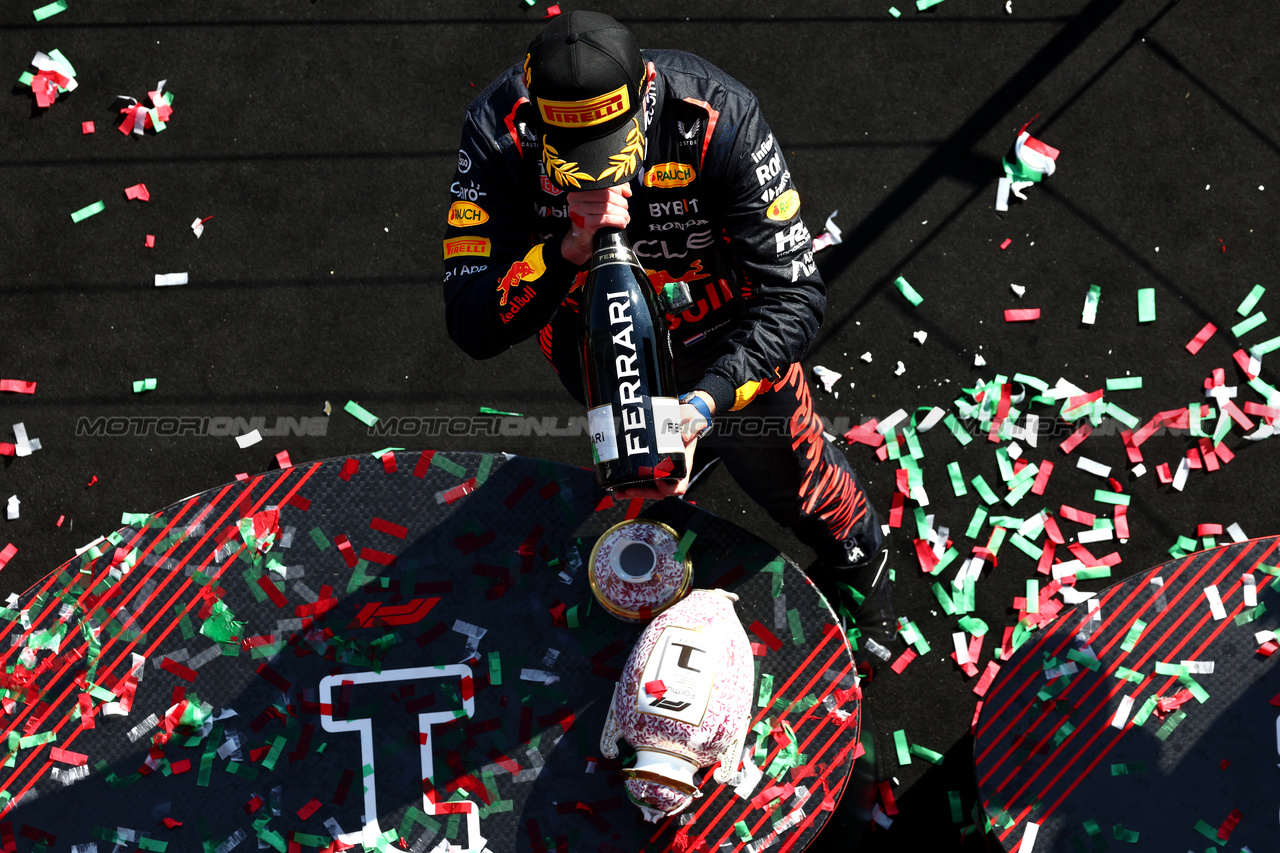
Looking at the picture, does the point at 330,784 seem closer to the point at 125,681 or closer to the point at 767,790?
the point at 125,681

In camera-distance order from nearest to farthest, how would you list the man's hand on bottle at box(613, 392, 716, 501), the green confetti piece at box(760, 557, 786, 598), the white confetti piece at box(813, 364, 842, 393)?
the man's hand on bottle at box(613, 392, 716, 501) → the green confetti piece at box(760, 557, 786, 598) → the white confetti piece at box(813, 364, 842, 393)

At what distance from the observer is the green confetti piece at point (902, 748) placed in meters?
3.48

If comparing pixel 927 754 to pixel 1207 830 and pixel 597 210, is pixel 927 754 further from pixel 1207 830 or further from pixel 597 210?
pixel 597 210

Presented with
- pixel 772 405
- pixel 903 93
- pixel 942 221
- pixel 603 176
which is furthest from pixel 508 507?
pixel 903 93

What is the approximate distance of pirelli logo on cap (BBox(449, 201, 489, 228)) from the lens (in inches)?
90.4

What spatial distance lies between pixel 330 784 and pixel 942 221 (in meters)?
3.00

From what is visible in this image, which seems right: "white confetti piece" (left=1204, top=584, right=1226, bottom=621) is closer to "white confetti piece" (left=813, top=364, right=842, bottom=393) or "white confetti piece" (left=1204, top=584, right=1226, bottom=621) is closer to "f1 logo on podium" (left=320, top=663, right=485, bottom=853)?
"white confetti piece" (left=813, top=364, right=842, bottom=393)

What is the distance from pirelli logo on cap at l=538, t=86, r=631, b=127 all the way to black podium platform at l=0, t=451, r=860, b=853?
3.38 ft

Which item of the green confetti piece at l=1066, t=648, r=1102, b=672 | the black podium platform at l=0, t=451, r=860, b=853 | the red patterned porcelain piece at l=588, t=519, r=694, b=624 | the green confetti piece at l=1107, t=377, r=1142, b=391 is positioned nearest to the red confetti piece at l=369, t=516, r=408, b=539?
the black podium platform at l=0, t=451, r=860, b=853

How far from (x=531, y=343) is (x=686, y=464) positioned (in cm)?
200

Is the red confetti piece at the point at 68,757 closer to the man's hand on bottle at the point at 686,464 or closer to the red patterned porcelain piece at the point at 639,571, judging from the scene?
the red patterned porcelain piece at the point at 639,571

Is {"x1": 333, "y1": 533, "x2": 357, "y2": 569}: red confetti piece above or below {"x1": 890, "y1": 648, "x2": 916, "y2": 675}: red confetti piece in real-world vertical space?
above

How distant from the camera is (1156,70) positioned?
13.0 ft

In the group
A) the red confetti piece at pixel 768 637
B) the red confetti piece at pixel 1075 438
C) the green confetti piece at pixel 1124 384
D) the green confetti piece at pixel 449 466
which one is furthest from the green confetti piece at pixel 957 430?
the green confetti piece at pixel 449 466
